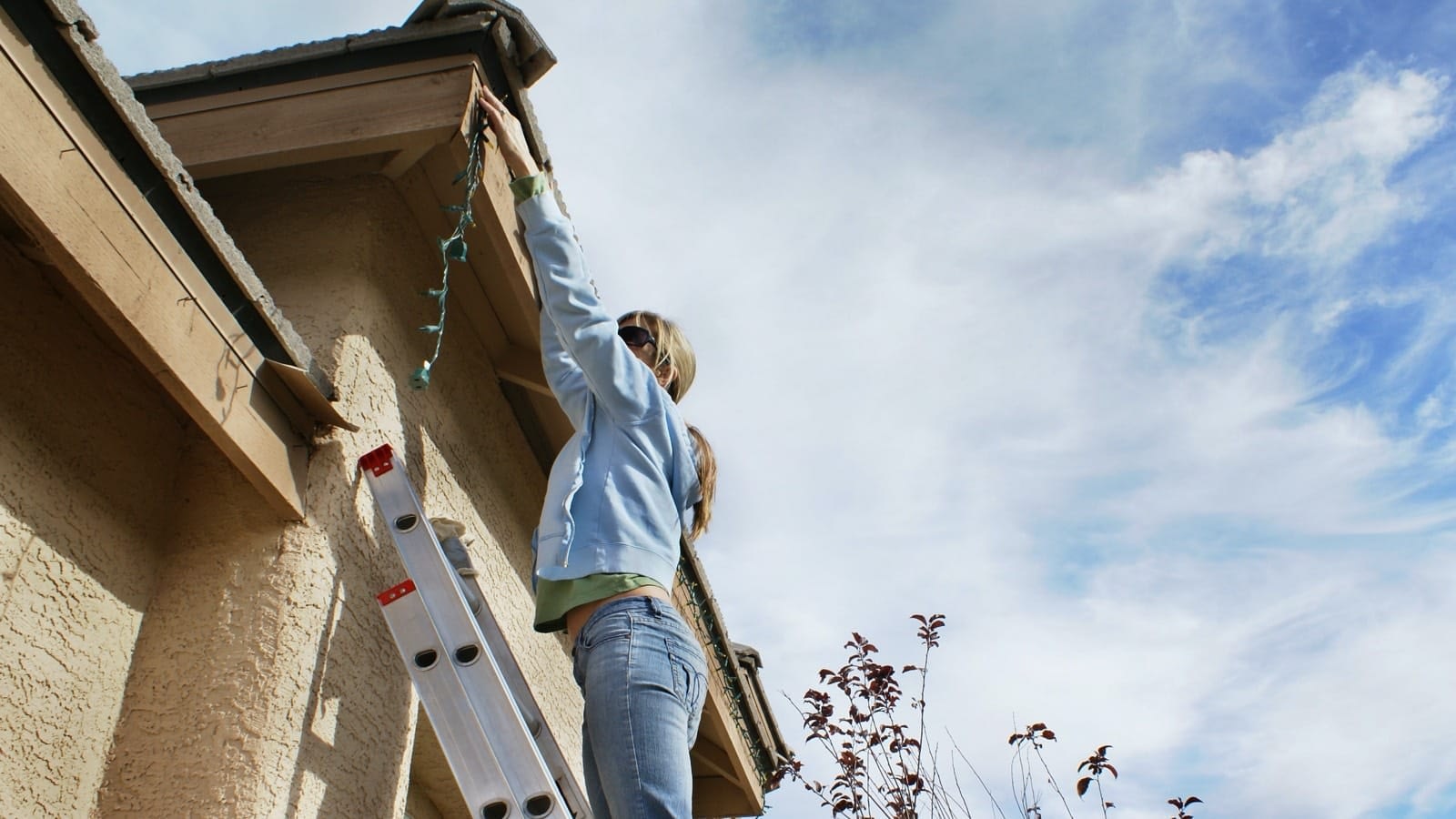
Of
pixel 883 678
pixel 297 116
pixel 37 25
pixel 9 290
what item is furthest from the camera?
pixel 883 678

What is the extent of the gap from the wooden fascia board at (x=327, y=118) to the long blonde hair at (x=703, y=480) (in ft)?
3.13

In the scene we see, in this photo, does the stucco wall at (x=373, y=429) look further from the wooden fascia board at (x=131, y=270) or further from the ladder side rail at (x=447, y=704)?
the wooden fascia board at (x=131, y=270)

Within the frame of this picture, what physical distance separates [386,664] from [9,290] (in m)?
1.05

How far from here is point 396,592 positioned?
2.33 m

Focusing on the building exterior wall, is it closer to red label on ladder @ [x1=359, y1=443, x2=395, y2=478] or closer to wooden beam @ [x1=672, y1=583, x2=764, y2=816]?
red label on ladder @ [x1=359, y1=443, x2=395, y2=478]

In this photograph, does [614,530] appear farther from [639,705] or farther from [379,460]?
[379,460]

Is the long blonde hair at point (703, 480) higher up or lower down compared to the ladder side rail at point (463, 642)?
higher up

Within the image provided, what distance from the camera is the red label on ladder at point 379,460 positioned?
244cm

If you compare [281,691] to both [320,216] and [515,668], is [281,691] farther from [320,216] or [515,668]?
[320,216]

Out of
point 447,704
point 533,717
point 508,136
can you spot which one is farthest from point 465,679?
point 508,136

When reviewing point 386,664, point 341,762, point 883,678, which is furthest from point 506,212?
point 883,678

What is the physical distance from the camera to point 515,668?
8.05ft

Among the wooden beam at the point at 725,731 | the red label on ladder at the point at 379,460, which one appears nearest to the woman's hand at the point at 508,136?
the red label on ladder at the point at 379,460

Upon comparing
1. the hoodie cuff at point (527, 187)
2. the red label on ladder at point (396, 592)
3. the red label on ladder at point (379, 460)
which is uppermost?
the hoodie cuff at point (527, 187)
